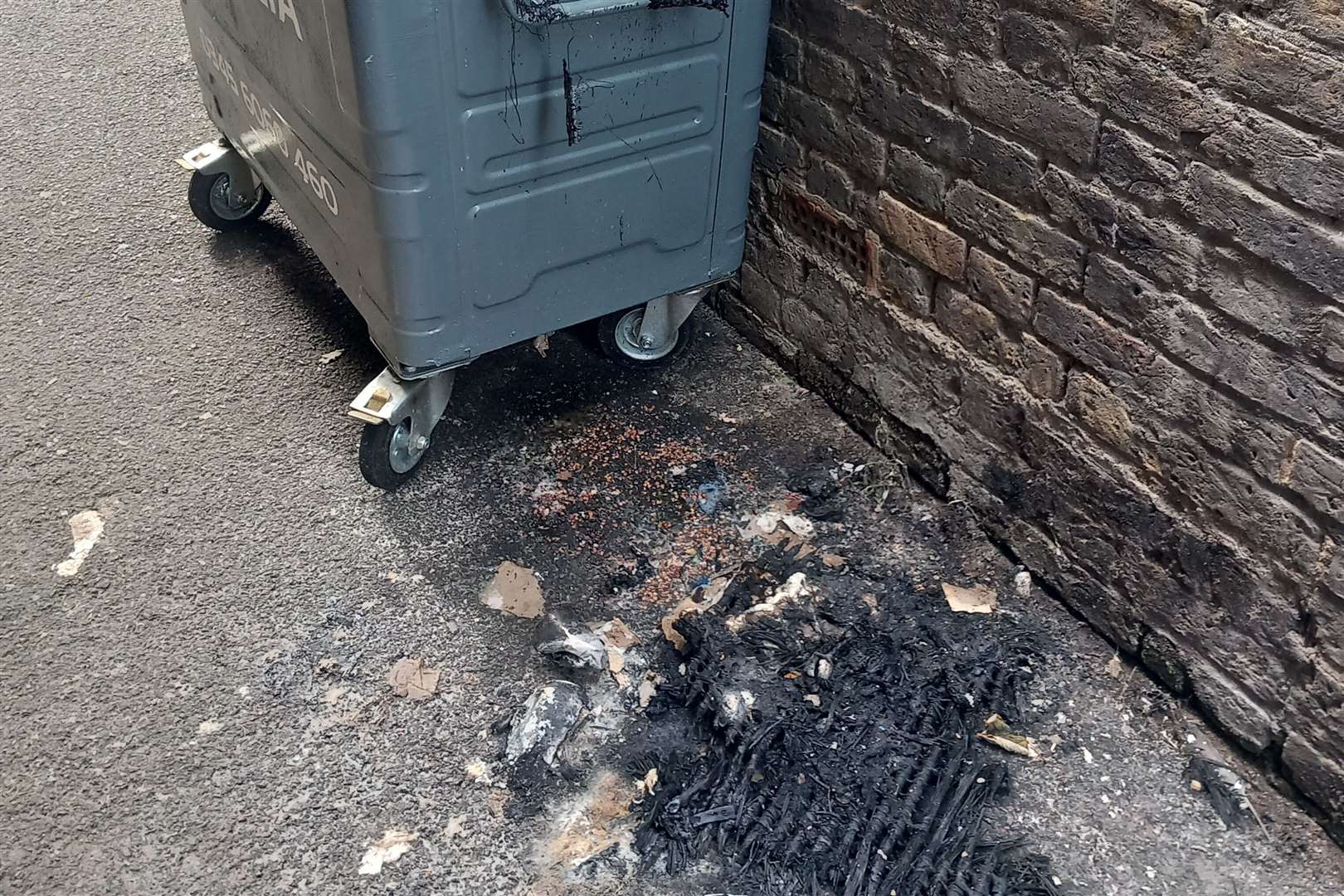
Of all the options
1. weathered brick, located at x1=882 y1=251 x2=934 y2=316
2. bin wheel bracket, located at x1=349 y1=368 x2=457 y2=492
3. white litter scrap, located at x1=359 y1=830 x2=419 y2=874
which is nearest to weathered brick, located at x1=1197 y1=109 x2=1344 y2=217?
weathered brick, located at x1=882 y1=251 x2=934 y2=316

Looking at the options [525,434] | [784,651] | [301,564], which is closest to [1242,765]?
[784,651]

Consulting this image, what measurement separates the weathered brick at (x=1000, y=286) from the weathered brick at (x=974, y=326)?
0.03m

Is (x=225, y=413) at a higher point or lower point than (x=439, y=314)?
lower

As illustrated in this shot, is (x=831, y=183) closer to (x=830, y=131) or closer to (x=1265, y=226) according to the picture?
(x=830, y=131)

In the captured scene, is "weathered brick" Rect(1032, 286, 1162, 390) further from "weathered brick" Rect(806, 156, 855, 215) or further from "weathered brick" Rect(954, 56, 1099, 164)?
"weathered brick" Rect(806, 156, 855, 215)

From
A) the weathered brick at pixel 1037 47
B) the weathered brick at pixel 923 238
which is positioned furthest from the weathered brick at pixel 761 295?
the weathered brick at pixel 1037 47

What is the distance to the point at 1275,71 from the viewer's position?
1969 millimetres

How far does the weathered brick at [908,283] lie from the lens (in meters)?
2.92

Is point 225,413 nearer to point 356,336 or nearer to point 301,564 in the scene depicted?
point 356,336

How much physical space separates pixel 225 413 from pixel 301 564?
2.45 feet

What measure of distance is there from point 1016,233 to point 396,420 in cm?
161

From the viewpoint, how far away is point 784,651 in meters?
2.63

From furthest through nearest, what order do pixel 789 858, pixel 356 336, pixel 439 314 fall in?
pixel 356 336
pixel 439 314
pixel 789 858

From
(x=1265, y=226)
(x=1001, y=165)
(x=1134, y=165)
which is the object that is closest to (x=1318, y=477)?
(x=1265, y=226)
